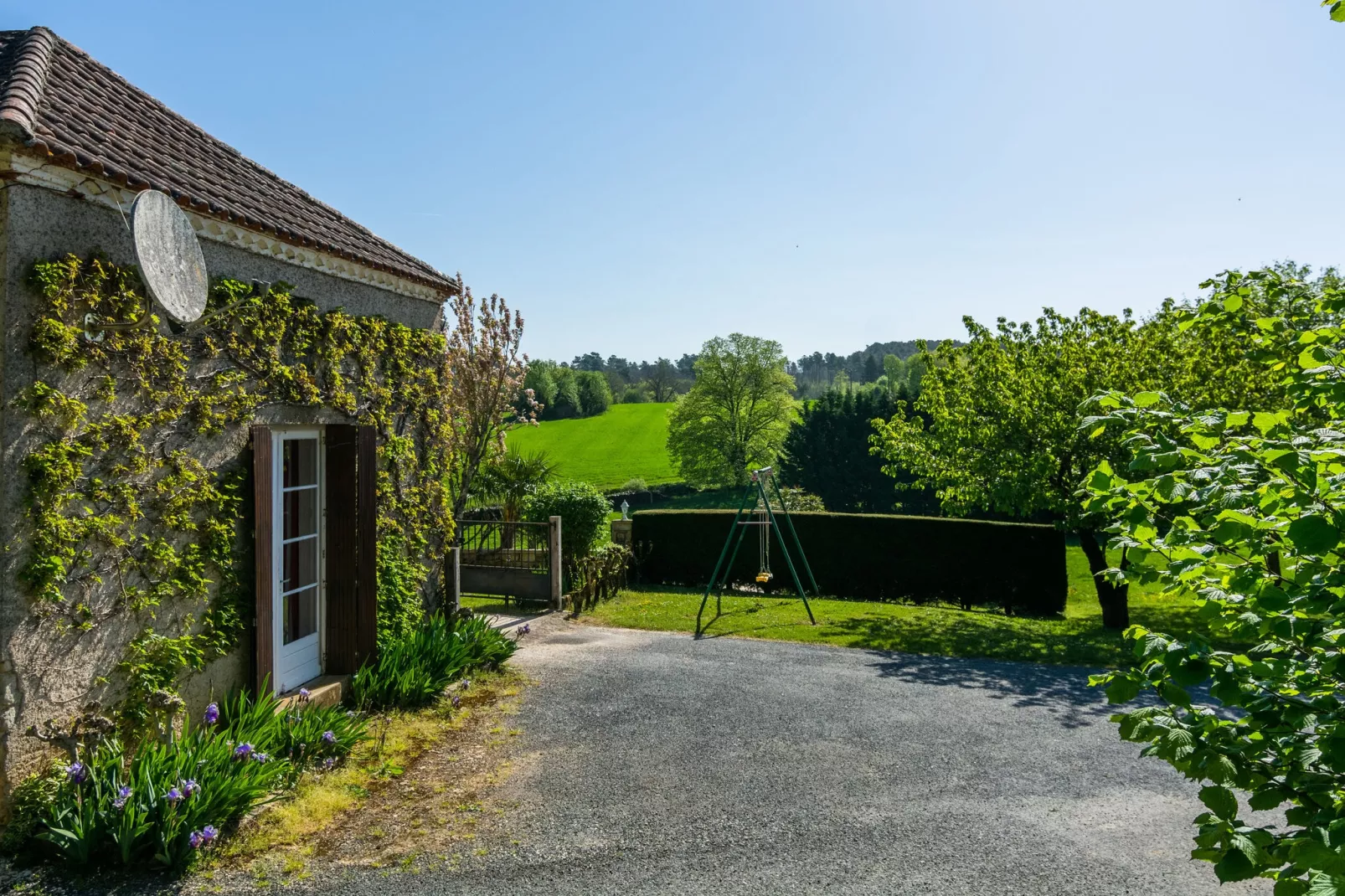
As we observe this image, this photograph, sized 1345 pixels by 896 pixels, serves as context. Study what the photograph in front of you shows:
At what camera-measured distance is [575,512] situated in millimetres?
14438

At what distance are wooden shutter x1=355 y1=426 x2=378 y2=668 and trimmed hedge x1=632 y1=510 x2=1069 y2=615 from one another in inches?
373

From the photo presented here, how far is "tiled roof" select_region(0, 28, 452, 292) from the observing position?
4.77m

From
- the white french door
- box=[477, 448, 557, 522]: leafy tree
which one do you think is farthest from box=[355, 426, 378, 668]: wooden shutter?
box=[477, 448, 557, 522]: leafy tree

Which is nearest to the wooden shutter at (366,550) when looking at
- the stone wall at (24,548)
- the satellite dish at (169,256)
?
the stone wall at (24,548)

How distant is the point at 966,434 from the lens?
14008 millimetres

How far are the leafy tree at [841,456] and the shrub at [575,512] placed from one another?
23394 mm

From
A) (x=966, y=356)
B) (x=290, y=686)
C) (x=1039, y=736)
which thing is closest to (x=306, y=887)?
(x=290, y=686)

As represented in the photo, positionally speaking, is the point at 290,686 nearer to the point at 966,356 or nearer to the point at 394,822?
the point at 394,822

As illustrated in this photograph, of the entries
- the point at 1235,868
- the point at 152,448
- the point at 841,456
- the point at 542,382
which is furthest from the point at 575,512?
the point at 542,382

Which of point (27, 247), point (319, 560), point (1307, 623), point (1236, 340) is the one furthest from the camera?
point (1236, 340)

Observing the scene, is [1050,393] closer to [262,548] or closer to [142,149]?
[262,548]

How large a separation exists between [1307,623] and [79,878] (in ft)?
18.0

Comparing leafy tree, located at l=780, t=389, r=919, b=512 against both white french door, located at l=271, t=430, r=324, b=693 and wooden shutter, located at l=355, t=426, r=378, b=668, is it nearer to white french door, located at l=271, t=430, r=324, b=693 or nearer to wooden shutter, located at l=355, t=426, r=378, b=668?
wooden shutter, located at l=355, t=426, r=378, b=668

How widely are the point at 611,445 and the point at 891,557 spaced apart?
4409cm
